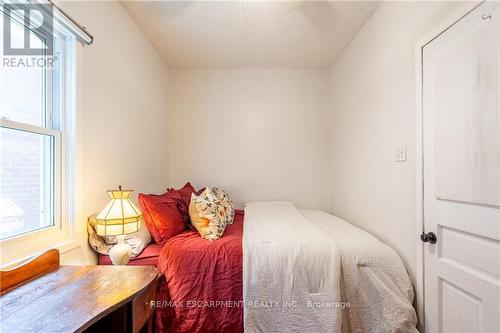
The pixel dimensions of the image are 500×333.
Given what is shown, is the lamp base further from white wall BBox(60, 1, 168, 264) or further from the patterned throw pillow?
the patterned throw pillow

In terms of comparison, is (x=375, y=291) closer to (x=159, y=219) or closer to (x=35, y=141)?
(x=159, y=219)

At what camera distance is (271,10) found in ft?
6.06

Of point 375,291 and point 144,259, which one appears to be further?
point 144,259

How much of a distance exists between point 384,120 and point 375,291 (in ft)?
4.06

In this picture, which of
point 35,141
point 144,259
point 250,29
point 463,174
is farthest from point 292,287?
point 250,29

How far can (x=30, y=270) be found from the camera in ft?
3.31

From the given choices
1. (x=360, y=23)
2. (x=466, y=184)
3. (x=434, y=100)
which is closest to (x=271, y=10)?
(x=360, y=23)

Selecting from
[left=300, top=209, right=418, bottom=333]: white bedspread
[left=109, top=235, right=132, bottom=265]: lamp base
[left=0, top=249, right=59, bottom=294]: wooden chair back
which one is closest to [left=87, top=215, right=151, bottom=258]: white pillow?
[left=109, top=235, right=132, bottom=265]: lamp base

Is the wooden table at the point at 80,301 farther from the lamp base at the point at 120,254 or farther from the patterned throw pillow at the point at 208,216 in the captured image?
the patterned throw pillow at the point at 208,216

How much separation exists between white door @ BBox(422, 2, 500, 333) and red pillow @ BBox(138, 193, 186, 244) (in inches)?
65.5

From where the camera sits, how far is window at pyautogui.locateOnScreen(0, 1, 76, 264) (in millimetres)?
1062

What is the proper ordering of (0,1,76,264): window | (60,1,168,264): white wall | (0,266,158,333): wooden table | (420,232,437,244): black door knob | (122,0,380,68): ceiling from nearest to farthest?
(0,266,158,333): wooden table
(0,1,76,264): window
(420,232,437,244): black door knob
(60,1,168,264): white wall
(122,0,380,68): ceiling

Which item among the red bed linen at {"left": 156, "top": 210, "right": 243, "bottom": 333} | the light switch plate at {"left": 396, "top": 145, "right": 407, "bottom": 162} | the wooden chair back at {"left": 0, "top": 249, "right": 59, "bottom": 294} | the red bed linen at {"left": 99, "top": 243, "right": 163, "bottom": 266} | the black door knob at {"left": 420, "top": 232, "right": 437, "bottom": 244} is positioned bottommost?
the red bed linen at {"left": 156, "top": 210, "right": 243, "bottom": 333}

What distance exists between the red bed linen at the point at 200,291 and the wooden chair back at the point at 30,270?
Result: 55 centimetres
